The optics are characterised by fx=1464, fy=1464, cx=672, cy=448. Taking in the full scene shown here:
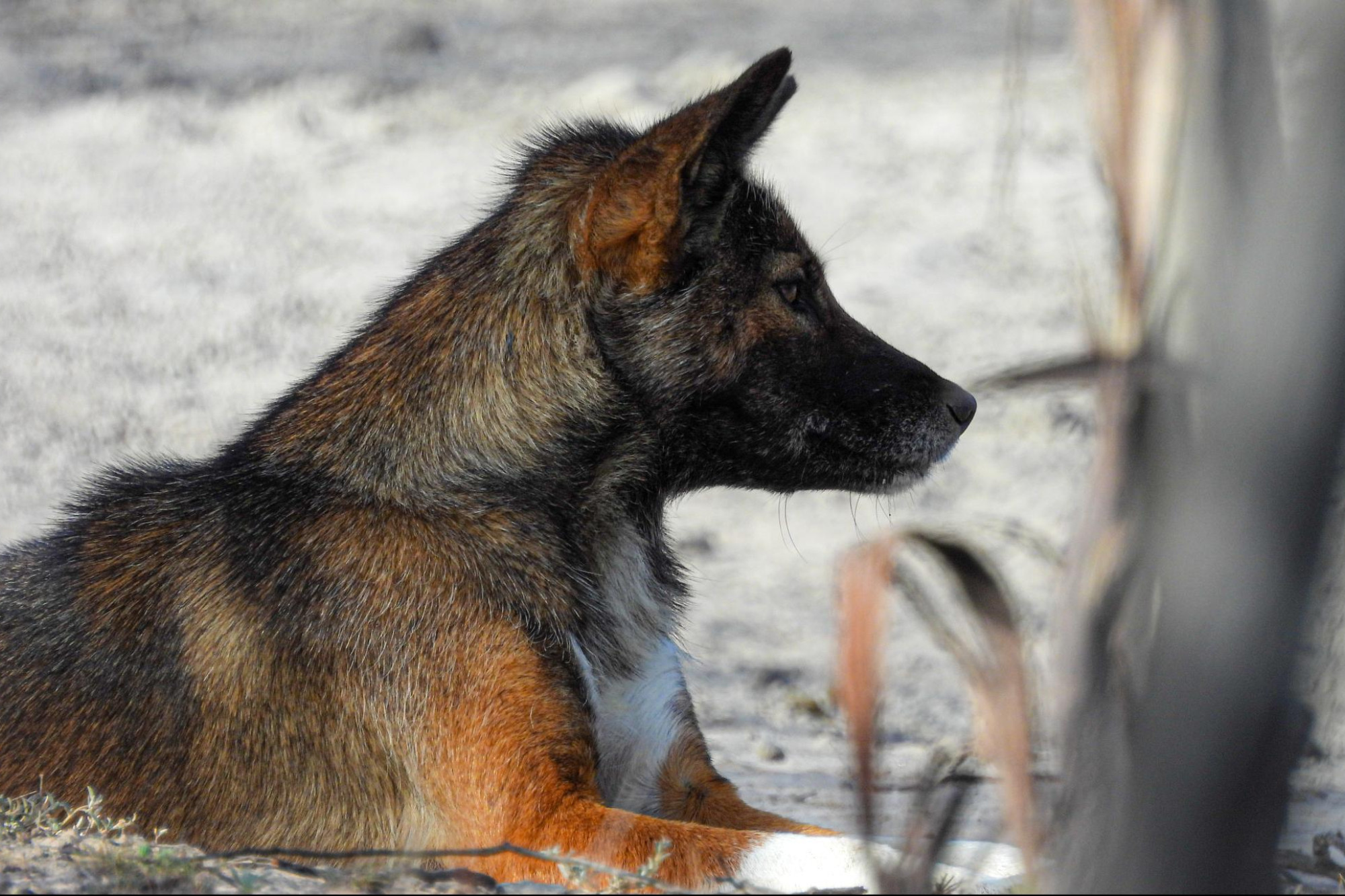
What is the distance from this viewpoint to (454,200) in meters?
8.54

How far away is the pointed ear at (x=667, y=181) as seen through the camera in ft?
10.3

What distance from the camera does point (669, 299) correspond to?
3344mm

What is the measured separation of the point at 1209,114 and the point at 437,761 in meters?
2.05

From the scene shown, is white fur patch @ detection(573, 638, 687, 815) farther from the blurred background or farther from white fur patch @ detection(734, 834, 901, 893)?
the blurred background

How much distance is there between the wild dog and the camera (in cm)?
306

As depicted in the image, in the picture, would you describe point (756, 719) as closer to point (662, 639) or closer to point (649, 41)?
point (662, 639)

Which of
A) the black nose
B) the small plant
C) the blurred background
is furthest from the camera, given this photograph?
the blurred background

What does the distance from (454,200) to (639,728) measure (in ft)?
18.4

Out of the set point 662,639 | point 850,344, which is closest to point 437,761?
point 662,639

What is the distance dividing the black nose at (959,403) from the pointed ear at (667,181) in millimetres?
769

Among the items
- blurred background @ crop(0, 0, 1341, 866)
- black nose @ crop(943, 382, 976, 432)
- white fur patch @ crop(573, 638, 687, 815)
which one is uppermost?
blurred background @ crop(0, 0, 1341, 866)

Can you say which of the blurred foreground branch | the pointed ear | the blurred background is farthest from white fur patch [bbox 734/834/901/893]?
the blurred background

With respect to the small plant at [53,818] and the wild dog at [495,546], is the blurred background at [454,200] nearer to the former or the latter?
the wild dog at [495,546]

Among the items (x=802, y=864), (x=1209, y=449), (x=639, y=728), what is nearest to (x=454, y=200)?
(x=639, y=728)
